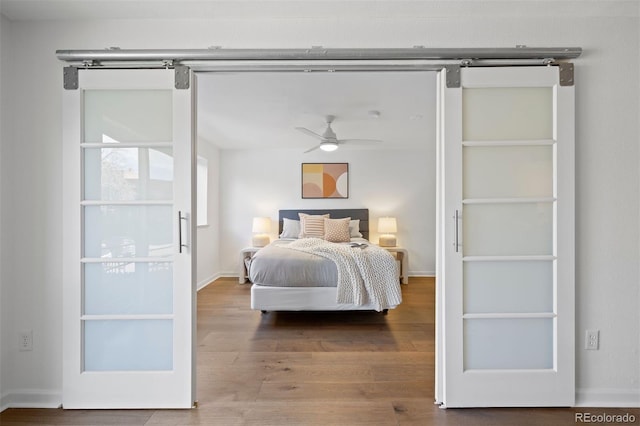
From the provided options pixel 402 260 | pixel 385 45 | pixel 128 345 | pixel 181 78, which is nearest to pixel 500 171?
pixel 385 45

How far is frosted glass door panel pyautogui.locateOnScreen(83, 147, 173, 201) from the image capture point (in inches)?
75.2

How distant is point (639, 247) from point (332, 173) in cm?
434

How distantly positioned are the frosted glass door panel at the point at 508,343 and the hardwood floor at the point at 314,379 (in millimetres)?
262

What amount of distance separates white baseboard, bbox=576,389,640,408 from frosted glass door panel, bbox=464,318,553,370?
Result: 29 centimetres

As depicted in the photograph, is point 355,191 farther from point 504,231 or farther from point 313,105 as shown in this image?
point 504,231

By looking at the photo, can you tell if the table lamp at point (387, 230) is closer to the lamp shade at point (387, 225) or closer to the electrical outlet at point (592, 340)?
the lamp shade at point (387, 225)

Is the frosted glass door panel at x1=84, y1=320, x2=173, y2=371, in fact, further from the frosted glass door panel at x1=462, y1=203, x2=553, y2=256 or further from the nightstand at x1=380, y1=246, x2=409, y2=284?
the nightstand at x1=380, y1=246, x2=409, y2=284

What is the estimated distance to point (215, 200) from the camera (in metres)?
5.69

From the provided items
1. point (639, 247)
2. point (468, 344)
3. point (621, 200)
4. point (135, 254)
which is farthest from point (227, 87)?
point (639, 247)

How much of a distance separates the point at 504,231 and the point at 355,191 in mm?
3978

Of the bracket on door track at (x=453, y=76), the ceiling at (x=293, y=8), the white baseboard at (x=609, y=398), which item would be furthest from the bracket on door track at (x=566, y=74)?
the white baseboard at (x=609, y=398)

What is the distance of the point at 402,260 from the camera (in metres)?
5.33

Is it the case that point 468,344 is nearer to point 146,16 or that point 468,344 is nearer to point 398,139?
point 146,16

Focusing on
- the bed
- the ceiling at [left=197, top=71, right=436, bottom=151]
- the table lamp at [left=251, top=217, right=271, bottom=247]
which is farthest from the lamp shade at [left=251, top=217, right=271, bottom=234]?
the bed
